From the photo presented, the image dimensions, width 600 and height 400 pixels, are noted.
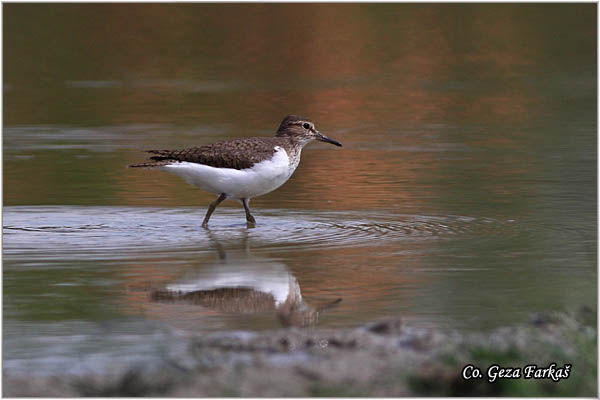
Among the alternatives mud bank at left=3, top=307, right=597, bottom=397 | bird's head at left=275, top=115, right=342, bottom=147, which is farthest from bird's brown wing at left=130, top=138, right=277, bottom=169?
mud bank at left=3, top=307, right=597, bottom=397

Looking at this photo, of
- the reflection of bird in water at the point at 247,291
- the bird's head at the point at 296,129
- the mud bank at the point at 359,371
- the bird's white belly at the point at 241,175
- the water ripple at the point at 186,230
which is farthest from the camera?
the bird's head at the point at 296,129

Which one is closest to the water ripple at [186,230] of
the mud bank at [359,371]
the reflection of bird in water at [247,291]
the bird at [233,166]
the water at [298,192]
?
the water at [298,192]

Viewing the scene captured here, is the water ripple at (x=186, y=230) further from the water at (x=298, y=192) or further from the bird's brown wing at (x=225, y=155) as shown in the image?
the bird's brown wing at (x=225, y=155)

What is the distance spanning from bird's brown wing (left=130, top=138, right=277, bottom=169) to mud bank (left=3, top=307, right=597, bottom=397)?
5.08 meters

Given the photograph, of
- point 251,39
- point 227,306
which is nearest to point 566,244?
point 227,306

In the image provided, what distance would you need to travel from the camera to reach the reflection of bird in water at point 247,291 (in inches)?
319

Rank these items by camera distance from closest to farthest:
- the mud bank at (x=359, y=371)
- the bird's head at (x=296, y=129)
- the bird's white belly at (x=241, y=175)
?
the mud bank at (x=359, y=371), the bird's white belly at (x=241, y=175), the bird's head at (x=296, y=129)

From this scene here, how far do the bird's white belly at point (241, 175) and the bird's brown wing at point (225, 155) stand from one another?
2.0 inches

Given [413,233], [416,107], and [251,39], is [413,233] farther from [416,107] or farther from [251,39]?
[251,39]

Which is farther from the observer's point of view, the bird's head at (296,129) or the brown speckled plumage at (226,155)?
the bird's head at (296,129)

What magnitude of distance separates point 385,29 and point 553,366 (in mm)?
30331

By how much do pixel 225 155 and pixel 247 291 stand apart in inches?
134

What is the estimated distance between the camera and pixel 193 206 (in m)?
13.3

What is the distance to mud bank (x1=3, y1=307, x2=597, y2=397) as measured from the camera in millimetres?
6152
